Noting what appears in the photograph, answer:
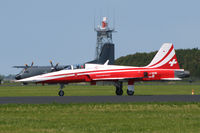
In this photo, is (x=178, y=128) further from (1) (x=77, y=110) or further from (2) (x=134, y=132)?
(1) (x=77, y=110)

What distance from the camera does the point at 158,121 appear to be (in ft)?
46.1

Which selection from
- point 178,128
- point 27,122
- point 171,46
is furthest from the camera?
point 171,46

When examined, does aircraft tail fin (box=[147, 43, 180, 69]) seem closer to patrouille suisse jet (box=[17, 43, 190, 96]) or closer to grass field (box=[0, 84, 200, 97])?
patrouille suisse jet (box=[17, 43, 190, 96])

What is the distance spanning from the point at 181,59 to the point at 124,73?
92.5 m

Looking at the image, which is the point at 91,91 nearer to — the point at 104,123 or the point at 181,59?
the point at 104,123

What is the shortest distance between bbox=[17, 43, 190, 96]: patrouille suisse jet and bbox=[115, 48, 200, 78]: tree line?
74.5 metres

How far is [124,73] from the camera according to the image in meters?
33.6

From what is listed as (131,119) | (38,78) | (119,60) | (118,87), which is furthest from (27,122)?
(119,60)

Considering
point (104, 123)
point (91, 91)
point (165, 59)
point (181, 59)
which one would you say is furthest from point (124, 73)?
point (181, 59)

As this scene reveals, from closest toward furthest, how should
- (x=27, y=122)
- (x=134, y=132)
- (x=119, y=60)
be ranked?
(x=134, y=132)
(x=27, y=122)
(x=119, y=60)

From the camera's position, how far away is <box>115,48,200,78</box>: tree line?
11388cm

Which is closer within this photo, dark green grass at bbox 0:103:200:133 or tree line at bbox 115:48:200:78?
dark green grass at bbox 0:103:200:133

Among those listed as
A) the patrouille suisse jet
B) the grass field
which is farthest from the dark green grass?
the grass field

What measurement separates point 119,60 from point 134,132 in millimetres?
130545
